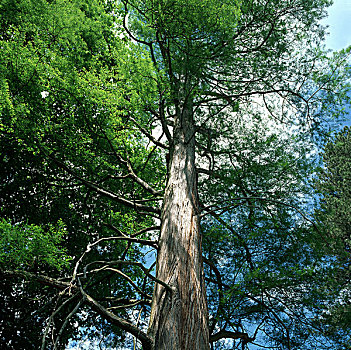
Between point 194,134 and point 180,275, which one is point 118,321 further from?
point 194,134

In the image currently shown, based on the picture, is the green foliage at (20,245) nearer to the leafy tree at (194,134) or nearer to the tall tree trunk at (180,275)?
the leafy tree at (194,134)

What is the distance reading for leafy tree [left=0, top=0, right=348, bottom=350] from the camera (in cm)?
381

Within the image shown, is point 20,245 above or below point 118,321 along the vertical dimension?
above

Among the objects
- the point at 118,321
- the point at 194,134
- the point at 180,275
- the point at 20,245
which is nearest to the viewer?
the point at 118,321

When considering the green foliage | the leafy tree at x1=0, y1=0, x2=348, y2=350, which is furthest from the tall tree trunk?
the green foliage

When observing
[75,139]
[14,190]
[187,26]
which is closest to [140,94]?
[187,26]

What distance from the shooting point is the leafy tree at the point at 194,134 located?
381 cm

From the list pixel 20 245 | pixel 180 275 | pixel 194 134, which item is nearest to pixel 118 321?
pixel 180 275

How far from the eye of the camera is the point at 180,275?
250 cm

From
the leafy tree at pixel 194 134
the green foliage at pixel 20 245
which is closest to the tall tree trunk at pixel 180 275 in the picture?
the leafy tree at pixel 194 134

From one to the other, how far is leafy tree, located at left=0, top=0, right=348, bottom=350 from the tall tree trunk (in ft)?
0.06

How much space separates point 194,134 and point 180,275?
112 inches

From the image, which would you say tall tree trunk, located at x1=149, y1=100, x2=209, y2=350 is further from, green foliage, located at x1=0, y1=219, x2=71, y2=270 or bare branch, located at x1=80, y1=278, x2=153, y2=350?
green foliage, located at x1=0, y1=219, x2=71, y2=270

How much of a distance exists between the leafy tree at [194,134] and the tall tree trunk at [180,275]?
2 cm
